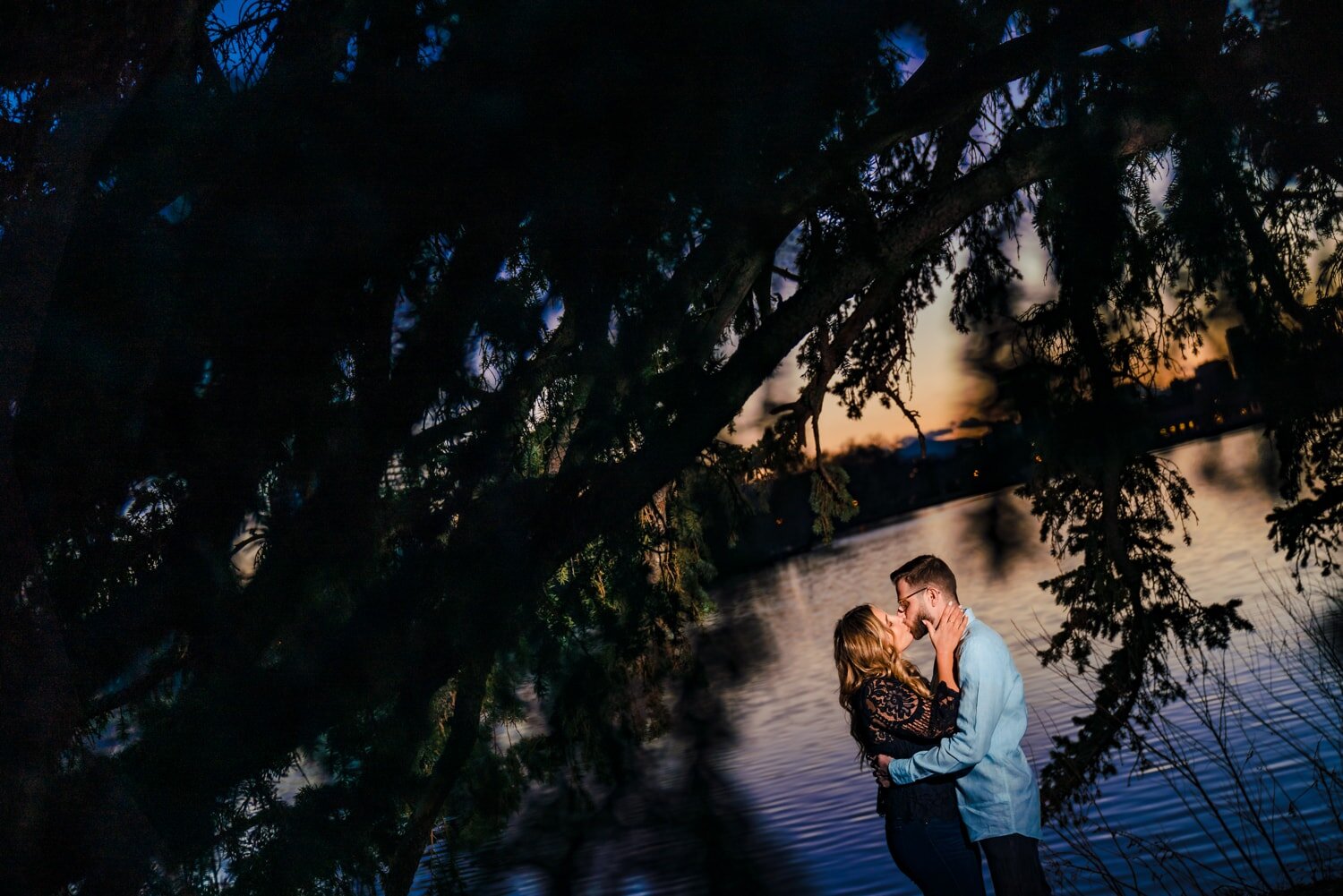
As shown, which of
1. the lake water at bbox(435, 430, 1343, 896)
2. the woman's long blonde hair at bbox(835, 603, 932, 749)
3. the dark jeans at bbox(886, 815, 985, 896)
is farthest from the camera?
the woman's long blonde hair at bbox(835, 603, 932, 749)

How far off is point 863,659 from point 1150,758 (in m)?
Result: 6.11

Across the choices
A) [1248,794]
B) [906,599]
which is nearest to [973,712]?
[906,599]

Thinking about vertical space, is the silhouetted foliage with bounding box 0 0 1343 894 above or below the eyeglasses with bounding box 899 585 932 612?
above

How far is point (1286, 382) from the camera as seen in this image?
2379 mm

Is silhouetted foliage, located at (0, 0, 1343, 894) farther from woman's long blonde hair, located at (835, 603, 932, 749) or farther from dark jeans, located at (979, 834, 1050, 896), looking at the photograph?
dark jeans, located at (979, 834, 1050, 896)

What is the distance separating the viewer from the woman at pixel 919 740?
335cm

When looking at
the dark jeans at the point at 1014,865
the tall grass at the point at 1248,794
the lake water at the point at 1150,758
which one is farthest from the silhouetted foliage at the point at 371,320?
the tall grass at the point at 1248,794

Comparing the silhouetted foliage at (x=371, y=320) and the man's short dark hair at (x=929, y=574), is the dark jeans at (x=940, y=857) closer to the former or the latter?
the man's short dark hair at (x=929, y=574)

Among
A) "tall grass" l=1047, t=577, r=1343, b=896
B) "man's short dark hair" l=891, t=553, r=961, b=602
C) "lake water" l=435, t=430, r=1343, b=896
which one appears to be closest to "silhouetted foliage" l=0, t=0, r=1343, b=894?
"lake water" l=435, t=430, r=1343, b=896

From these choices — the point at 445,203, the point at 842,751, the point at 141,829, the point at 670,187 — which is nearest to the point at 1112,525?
the point at 670,187

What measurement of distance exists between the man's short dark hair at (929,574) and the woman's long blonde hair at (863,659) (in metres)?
0.15

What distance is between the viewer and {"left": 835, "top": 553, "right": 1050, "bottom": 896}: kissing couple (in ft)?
10.6

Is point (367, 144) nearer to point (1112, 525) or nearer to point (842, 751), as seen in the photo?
point (1112, 525)

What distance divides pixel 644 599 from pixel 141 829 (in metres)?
2.14
